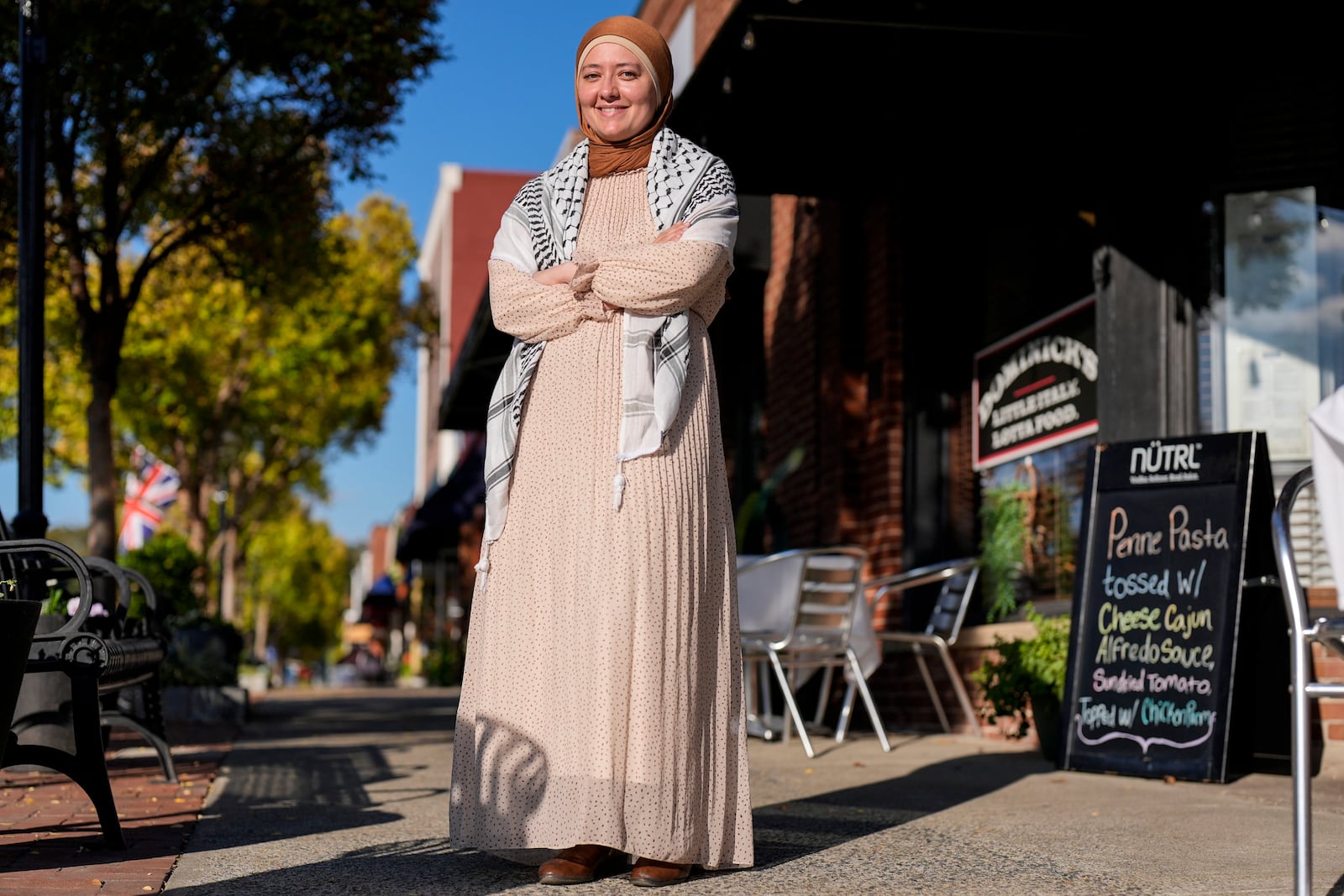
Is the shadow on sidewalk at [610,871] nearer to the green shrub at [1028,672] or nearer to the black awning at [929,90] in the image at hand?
the green shrub at [1028,672]

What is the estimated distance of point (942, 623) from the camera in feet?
26.7

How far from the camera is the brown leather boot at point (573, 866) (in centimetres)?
342

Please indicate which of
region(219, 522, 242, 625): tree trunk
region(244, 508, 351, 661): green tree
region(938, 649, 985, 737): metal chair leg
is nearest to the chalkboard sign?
region(938, 649, 985, 737): metal chair leg

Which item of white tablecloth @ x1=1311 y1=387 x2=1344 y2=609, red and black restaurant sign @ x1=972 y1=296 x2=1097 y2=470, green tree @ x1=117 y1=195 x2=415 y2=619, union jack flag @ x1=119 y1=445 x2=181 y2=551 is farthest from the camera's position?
green tree @ x1=117 y1=195 x2=415 y2=619

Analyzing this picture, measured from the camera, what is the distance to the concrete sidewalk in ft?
11.3

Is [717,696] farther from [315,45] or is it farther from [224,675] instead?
[224,675]

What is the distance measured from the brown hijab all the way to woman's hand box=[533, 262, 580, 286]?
324 mm

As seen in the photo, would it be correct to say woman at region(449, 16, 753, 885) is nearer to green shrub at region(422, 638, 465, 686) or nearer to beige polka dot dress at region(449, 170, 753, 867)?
beige polka dot dress at region(449, 170, 753, 867)

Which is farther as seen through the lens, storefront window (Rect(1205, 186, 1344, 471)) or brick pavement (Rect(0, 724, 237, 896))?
storefront window (Rect(1205, 186, 1344, 471))

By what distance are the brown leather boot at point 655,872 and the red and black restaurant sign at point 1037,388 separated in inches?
177

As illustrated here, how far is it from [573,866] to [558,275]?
4.67 feet

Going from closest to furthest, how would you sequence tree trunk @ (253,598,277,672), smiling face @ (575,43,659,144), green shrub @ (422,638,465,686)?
smiling face @ (575,43,659,144)
green shrub @ (422,638,465,686)
tree trunk @ (253,598,277,672)

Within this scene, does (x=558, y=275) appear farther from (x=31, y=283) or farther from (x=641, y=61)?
(x=31, y=283)

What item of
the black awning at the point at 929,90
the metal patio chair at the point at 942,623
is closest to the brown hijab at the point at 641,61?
the black awning at the point at 929,90
